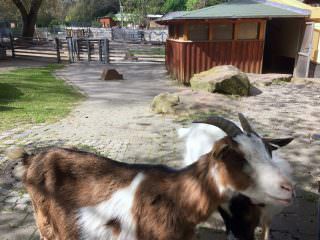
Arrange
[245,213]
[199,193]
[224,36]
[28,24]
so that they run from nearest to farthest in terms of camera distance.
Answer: [199,193] < [245,213] < [224,36] < [28,24]

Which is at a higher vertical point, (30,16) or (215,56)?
(30,16)

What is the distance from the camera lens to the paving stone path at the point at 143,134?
3.84 metres

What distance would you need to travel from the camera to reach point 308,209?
13.3ft

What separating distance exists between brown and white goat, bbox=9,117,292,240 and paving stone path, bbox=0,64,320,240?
1.15 m

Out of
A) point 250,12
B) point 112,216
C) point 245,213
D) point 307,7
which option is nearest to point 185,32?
point 250,12

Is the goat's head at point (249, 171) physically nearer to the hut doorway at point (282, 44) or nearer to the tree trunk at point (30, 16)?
the hut doorway at point (282, 44)

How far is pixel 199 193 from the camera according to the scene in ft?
7.38

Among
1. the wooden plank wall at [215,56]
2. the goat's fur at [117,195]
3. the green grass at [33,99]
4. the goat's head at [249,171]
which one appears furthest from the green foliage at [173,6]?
the goat's head at [249,171]

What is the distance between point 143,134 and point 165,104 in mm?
1895

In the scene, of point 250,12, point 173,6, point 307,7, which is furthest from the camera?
point 173,6

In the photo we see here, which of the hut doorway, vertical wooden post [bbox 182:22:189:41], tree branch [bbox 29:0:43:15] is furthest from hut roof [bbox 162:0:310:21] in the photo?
tree branch [bbox 29:0:43:15]

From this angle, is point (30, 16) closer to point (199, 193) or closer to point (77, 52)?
point (77, 52)

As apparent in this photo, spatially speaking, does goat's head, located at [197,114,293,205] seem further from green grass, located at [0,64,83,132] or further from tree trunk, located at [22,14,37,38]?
tree trunk, located at [22,14,37,38]

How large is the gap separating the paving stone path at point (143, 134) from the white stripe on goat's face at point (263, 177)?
167cm
